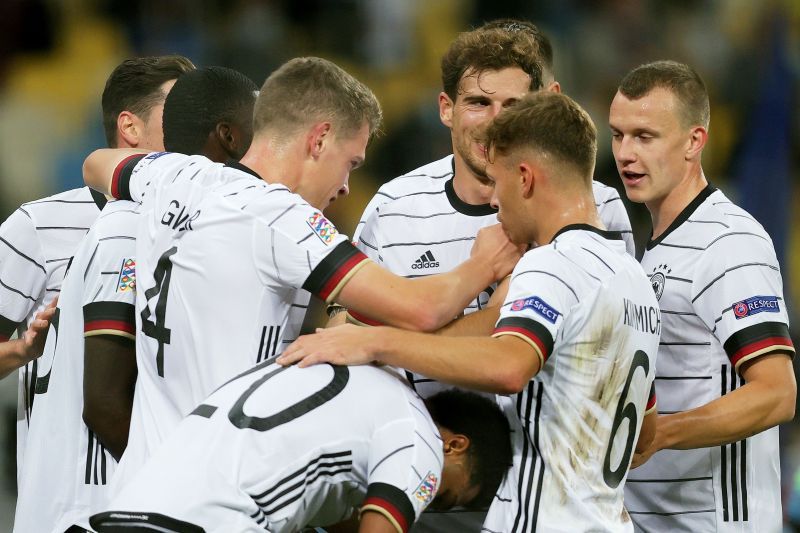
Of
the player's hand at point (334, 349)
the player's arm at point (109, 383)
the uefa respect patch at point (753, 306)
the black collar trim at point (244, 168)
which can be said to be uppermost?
the black collar trim at point (244, 168)

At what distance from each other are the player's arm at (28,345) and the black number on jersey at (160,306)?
0.77 m

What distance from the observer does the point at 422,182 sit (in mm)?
4426

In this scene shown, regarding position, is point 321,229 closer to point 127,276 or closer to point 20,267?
point 127,276

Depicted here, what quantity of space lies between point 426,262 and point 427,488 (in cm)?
134

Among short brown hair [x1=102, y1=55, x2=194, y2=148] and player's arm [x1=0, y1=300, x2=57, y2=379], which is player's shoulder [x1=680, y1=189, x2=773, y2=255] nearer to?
short brown hair [x1=102, y1=55, x2=194, y2=148]

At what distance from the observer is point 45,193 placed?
9.36m

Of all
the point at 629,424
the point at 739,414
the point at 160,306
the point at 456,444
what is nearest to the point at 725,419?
the point at 739,414

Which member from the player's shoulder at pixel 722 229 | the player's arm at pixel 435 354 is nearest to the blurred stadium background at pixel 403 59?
the player's shoulder at pixel 722 229

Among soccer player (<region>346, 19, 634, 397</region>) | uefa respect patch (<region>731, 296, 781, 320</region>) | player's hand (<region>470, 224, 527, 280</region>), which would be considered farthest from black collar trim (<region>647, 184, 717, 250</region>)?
player's hand (<region>470, 224, 527, 280</region>)

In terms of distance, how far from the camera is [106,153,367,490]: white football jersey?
3330 millimetres

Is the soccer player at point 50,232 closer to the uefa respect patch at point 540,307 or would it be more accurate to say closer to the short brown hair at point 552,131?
the short brown hair at point 552,131

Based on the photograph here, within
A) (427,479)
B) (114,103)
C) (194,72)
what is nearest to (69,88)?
(114,103)

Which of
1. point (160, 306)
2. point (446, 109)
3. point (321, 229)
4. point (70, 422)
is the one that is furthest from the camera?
point (446, 109)

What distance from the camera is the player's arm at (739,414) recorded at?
387 centimetres
